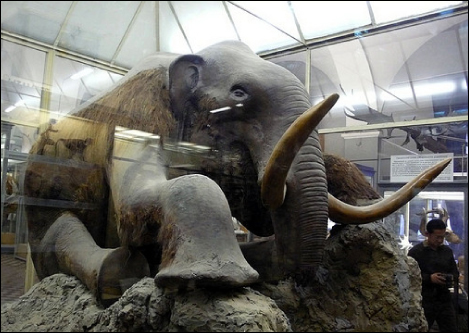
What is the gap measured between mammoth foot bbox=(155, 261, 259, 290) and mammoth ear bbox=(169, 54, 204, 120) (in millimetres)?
455

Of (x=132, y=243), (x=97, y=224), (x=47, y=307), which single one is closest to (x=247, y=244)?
(x=132, y=243)

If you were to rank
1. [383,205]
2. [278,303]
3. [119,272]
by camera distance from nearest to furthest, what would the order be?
[119,272], [278,303], [383,205]

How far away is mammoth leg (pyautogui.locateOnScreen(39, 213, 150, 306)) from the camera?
1022mm

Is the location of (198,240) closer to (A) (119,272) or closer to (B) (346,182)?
(A) (119,272)

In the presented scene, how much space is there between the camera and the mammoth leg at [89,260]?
40.2 inches

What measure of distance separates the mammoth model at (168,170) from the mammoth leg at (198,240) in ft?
0.05

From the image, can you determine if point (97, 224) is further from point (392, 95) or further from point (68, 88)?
point (392, 95)

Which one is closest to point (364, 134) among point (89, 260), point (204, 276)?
point (204, 276)

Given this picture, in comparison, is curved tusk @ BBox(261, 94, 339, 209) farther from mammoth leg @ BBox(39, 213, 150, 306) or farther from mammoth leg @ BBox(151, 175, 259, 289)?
mammoth leg @ BBox(39, 213, 150, 306)

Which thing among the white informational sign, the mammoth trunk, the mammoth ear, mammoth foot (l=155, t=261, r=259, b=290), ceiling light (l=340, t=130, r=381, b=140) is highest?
the mammoth ear

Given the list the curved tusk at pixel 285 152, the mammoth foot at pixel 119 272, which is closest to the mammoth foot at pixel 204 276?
the mammoth foot at pixel 119 272

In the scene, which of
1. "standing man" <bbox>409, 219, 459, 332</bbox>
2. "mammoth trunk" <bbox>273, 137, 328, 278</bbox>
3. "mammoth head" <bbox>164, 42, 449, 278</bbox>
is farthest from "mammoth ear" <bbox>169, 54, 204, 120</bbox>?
"standing man" <bbox>409, 219, 459, 332</bbox>

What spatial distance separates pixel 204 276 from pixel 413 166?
566mm

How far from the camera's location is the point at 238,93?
1190 mm
